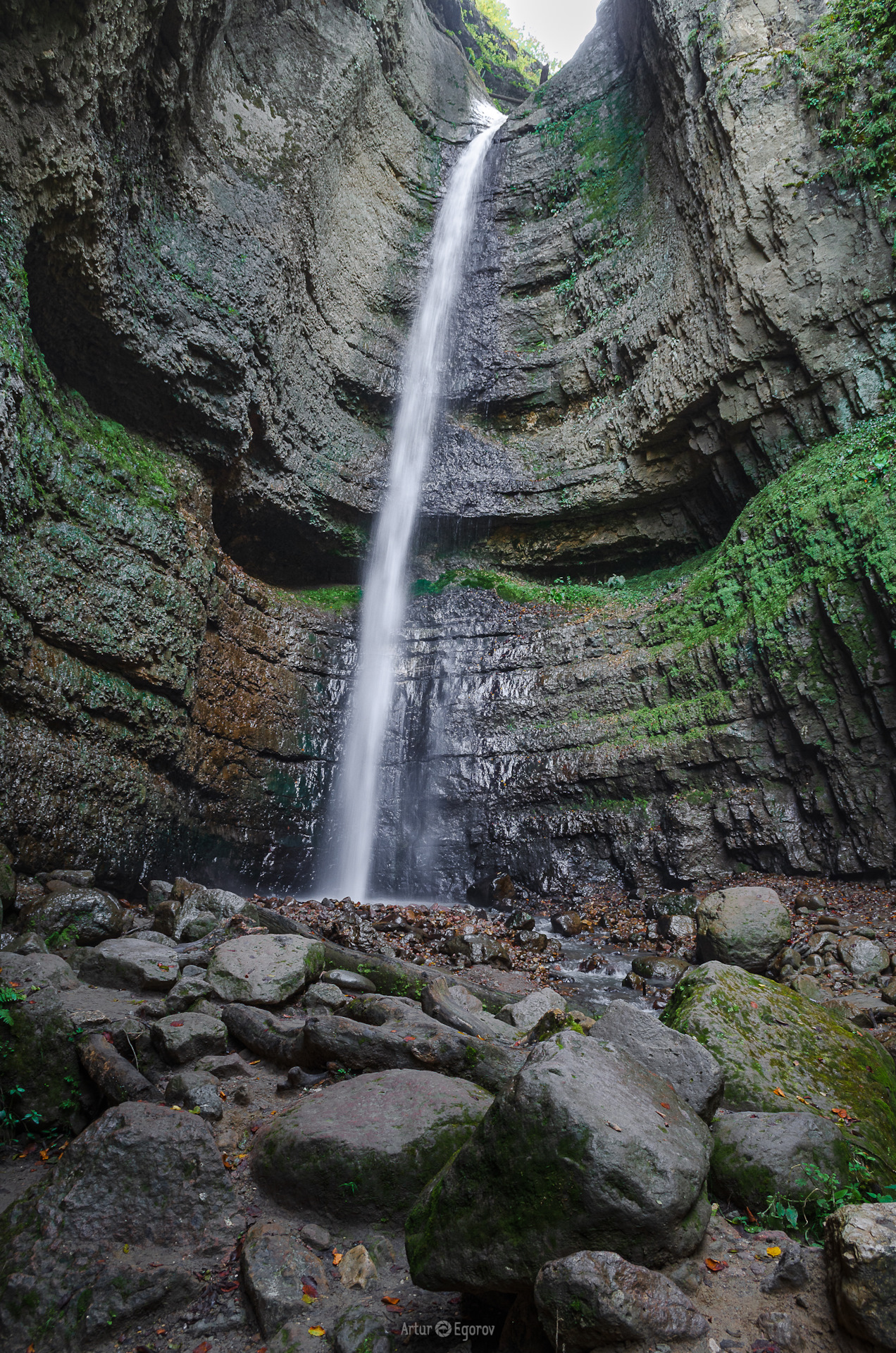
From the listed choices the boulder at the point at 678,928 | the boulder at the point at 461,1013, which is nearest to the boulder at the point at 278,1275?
the boulder at the point at 461,1013

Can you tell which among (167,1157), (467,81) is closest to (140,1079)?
(167,1157)

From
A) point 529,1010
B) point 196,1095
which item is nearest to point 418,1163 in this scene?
point 196,1095

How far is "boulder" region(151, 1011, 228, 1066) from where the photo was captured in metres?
3.94

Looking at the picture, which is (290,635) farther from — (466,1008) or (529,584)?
(466,1008)

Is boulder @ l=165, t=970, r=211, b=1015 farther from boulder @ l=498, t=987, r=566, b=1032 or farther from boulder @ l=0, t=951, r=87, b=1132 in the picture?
boulder @ l=498, t=987, r=566, b=1032

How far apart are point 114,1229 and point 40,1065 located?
1.10m

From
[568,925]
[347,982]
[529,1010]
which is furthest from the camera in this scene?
[568,925]

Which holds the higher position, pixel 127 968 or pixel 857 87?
pixel 857 87

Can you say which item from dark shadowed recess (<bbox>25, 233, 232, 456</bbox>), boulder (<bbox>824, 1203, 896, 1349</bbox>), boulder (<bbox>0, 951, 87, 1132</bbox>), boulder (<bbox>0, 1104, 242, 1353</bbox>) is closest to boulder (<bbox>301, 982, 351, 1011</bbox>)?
boulder (<bbox>0, 951, 87, 1132</bbox>)

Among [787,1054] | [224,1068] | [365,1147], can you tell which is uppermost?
[787,1054]

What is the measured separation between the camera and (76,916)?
6039 millimetres

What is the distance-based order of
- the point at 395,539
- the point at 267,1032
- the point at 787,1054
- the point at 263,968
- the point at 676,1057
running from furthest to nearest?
1. the point at 395,539
2. the point at 263,968
3. the point at 267,1032
4. the point at 787,1054
5. the point at 676,1057

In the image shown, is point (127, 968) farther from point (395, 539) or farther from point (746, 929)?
point (395, 539)

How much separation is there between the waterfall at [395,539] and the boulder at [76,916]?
5997 millimetres
